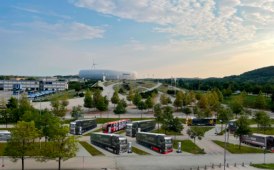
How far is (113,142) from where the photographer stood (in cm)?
5003

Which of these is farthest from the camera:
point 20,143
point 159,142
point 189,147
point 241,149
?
point 189,147

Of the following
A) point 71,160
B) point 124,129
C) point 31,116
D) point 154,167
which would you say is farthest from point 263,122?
point 31,116

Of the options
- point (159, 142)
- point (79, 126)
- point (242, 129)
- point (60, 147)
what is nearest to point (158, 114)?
point (79, 126)

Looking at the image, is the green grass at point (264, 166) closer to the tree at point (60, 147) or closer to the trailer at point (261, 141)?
the trailer at point (261, 141)

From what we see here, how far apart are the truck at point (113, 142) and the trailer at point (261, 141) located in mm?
22984

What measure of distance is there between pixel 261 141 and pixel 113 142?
25.5 m

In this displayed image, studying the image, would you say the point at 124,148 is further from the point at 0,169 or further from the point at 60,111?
the point at 60,111

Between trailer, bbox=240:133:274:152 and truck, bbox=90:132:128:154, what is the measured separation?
905 inches

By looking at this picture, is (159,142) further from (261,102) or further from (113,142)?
(261,102)

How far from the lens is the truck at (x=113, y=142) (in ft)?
161

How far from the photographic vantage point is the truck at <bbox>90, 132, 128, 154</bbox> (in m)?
49.1

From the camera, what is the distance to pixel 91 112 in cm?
9525

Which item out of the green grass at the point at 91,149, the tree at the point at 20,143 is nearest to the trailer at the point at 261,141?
the green grass at the point at 91,149

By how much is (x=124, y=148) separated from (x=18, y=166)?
619 inches
